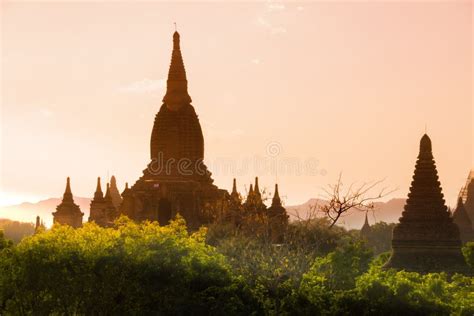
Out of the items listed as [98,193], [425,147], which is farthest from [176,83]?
[425,147]

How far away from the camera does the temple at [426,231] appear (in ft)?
259

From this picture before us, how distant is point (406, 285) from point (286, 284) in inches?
169

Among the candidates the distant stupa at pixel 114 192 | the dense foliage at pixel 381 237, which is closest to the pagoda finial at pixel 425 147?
the dense foliage at pixel 381 237

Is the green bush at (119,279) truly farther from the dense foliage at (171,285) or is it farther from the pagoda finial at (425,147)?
the pagoda finial at (425,147)

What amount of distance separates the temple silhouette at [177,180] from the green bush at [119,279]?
44.7 metres

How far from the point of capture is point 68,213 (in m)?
118

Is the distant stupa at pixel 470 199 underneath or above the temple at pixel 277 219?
above

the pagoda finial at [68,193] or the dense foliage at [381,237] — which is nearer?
the pagoda finial at [68,193]

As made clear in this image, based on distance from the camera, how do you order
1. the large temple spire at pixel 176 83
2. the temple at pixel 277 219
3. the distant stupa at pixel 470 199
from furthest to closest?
1. the distant stupa at pixel 470 199
2. the large temple spire at pixel 176 83
3. the temple at pixel 277 219

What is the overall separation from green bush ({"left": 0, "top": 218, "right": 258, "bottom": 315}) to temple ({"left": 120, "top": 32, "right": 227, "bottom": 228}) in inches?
1885

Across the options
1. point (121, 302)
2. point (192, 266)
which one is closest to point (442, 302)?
point (192, 266)

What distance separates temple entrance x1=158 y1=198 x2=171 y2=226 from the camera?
92062 millimetres

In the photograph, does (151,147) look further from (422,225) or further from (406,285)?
(406,285)

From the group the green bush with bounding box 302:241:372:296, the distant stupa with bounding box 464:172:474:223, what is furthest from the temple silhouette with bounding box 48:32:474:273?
the green bush with bounding box 302:241:372:296
